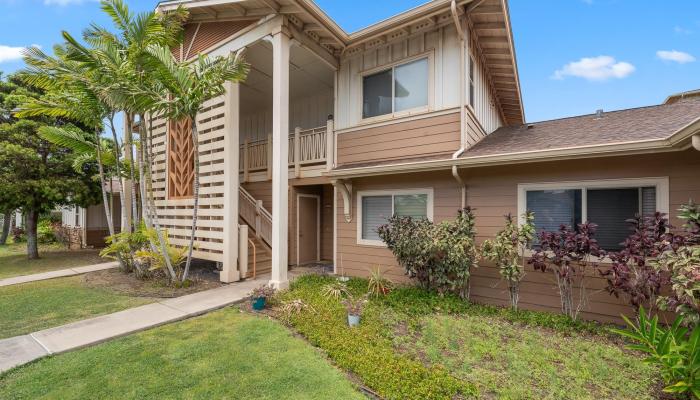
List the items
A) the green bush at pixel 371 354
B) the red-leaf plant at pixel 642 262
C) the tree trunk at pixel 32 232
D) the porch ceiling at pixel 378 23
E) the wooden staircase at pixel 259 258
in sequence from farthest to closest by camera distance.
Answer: the tree trunk at pixel 32 232 < the wooden staircase at pixel 259 258 < the porch ceiling at pixel 378 23 < the red-leaf plant at pixel 642 262 < the green bush at pixel 371 354

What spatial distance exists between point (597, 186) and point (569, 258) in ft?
4.22

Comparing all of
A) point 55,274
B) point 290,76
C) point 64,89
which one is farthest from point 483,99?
point 55,274

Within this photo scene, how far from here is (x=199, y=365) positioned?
3572 millimetres

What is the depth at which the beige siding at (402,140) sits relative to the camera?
21.2 ft

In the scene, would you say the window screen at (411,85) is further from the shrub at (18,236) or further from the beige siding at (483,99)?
the shrub at (18,236)

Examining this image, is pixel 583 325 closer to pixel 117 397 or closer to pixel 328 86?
pixel 117 397

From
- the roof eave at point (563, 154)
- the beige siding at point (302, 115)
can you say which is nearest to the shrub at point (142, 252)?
the roof eave at point (563, 154)

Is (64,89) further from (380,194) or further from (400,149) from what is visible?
(400,149)

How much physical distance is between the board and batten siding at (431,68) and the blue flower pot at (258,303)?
472 cm

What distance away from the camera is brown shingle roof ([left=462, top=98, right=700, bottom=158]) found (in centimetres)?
500

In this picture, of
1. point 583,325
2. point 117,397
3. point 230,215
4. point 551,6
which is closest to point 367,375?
point 117,397

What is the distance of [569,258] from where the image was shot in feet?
15.1

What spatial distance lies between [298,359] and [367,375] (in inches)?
36.2

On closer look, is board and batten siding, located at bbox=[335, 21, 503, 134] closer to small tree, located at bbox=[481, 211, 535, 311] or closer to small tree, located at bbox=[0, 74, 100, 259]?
small tree, located at bbox=[481, 211, 535, 311]
